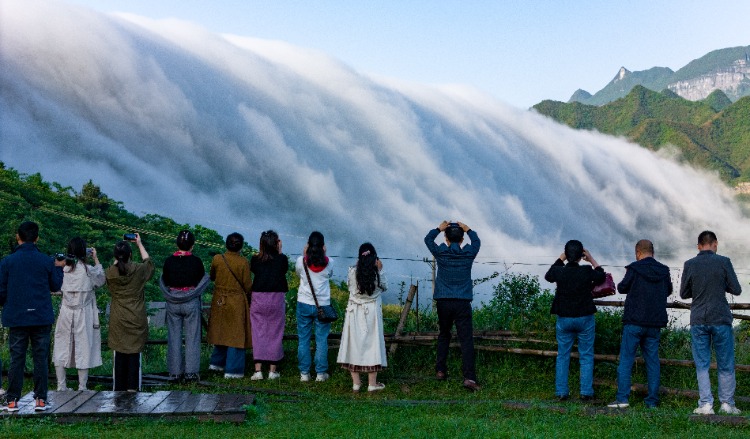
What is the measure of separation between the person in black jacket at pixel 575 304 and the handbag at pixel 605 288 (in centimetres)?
7

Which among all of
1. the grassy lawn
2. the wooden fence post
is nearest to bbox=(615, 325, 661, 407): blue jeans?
the grassy lawn

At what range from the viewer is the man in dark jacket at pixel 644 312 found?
859 centimetres

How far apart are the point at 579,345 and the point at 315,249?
3354 mm

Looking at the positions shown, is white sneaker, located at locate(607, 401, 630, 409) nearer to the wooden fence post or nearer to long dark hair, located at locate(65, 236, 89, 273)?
the wooden fence post

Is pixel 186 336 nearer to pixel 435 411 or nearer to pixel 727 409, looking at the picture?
pixel 435 411

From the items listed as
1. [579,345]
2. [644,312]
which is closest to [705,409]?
[644,312]

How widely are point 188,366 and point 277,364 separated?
4.25 ft

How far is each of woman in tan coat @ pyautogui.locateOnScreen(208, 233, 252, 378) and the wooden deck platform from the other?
213cm

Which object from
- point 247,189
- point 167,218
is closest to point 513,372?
point 167,218

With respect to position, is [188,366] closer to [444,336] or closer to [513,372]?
[444,336]

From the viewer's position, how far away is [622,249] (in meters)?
102

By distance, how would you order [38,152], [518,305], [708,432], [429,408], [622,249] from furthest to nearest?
1. [622,249]
2. [38,152]
3. [518,305]
4. [429,408]
5. [708,432]

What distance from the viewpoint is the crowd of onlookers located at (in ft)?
25.8

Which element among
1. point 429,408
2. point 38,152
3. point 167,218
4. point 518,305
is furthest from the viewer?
point 38,152
